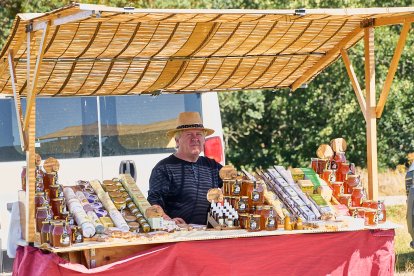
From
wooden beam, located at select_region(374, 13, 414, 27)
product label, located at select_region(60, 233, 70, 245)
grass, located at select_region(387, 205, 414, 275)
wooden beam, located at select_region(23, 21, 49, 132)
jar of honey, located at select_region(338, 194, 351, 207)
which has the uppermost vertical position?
wooden beam, located at select_region(374, 13, 414, 27)

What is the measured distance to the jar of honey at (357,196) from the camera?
291 inches

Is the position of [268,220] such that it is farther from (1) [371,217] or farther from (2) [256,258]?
(1) [371,217]

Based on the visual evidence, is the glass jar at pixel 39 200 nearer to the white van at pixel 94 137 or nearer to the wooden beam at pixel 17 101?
the wooden beam at pixel 17 101

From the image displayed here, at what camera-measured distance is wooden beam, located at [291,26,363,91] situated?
767cm

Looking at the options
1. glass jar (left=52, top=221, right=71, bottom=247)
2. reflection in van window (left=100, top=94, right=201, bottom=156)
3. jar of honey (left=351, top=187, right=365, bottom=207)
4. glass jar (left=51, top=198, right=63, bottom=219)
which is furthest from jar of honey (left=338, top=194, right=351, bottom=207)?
reflection in van window (left=100, top=94, right=201, bottom=156)

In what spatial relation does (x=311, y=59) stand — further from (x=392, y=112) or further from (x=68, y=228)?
(x=392, y=112)

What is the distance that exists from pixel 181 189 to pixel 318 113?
525 inches

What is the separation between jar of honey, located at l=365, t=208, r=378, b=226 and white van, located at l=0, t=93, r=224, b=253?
9.79 ft

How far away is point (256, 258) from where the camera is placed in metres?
6.66

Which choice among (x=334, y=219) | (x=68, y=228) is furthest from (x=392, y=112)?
(x=68, y=228)

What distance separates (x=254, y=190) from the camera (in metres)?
6.93

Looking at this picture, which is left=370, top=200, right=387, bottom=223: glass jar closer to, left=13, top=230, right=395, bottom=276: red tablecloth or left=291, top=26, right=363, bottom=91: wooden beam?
left=13, top=230, right=395, bottom=276: red tablecloth

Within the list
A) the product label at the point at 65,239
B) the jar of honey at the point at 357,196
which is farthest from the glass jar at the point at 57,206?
the jar of honey at the point at 357,196

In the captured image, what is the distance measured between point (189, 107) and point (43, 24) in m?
3.97
